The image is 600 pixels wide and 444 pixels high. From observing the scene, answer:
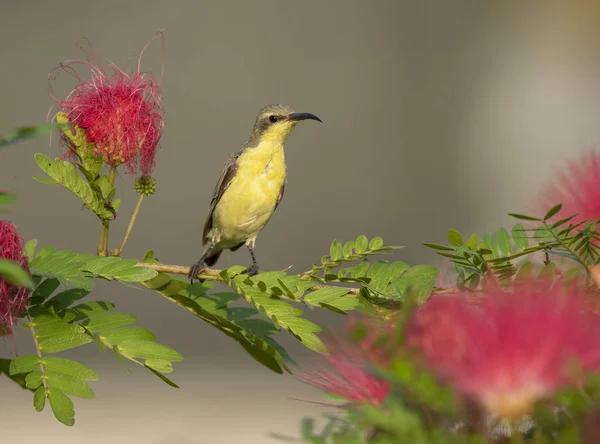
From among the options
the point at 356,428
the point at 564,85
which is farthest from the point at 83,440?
the point at 564,85

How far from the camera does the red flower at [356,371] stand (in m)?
0.52

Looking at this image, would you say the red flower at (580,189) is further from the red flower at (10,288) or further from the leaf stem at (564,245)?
the red flower at (10,288)

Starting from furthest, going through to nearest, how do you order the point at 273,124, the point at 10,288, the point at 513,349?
1. the point at 273,124
2. the point at 10,288
3. the point at 513,349

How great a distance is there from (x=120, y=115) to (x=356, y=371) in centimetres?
75

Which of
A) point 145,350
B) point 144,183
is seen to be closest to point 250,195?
point 144,183

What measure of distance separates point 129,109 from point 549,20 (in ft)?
17.6

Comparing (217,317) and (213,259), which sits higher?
(217,317)

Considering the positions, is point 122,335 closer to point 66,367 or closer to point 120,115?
point 66,367

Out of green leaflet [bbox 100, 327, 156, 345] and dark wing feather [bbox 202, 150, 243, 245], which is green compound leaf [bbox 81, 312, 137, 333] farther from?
dark wing feather [bbox 202, 150, 243, 245]

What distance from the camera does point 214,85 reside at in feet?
16.7

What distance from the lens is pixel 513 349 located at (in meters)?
0.46

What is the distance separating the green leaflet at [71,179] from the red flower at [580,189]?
1.94 ft

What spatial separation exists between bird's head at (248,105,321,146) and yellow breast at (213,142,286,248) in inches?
1.1

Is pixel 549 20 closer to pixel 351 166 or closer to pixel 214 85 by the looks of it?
pixel 351 166
